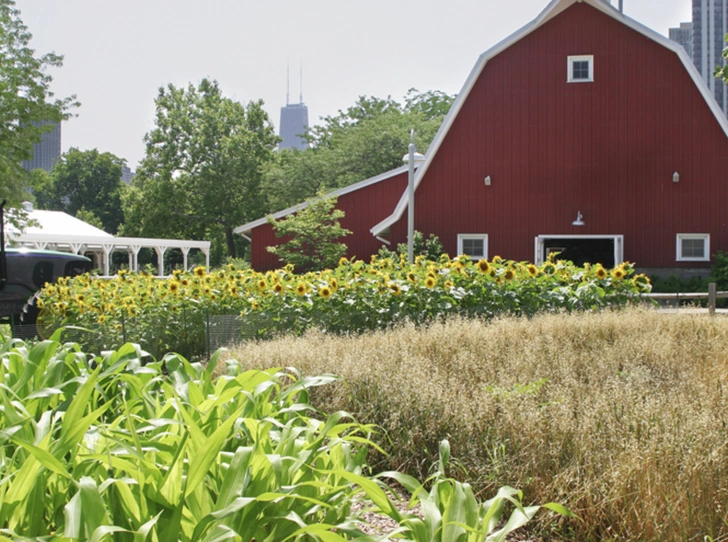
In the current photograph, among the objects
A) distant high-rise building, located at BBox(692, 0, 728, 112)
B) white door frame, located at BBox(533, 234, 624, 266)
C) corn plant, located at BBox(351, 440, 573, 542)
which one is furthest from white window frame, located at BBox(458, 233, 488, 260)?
distant high-rise building, located at BBox(692, 0, 728, 112)

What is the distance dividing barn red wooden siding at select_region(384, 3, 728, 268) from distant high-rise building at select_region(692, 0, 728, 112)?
2416 centimetres

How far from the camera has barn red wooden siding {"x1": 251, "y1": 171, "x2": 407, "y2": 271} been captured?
25641 mm

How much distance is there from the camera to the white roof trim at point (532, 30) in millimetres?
20688

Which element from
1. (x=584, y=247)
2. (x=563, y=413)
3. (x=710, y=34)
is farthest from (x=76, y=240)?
(x=710, y=34)

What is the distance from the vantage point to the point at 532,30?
69.8 ft

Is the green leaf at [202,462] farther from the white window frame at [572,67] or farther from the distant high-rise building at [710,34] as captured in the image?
the distant high-rise building at [710,34]

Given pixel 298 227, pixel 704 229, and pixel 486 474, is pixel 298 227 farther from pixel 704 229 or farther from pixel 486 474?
pixel 486 474

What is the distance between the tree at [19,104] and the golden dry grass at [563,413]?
628 inches

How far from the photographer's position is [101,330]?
9.05 m

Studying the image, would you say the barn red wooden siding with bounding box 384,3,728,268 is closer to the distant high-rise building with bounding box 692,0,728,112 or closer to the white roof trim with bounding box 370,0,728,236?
the white roof trim with bounding box 370,0,728,236

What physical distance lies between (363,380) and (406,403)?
0.59 metres

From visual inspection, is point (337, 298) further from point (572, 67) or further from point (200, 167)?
point (200, 167)

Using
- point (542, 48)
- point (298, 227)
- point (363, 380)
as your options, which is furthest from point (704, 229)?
point (363, 380)

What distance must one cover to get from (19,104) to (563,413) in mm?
19503
